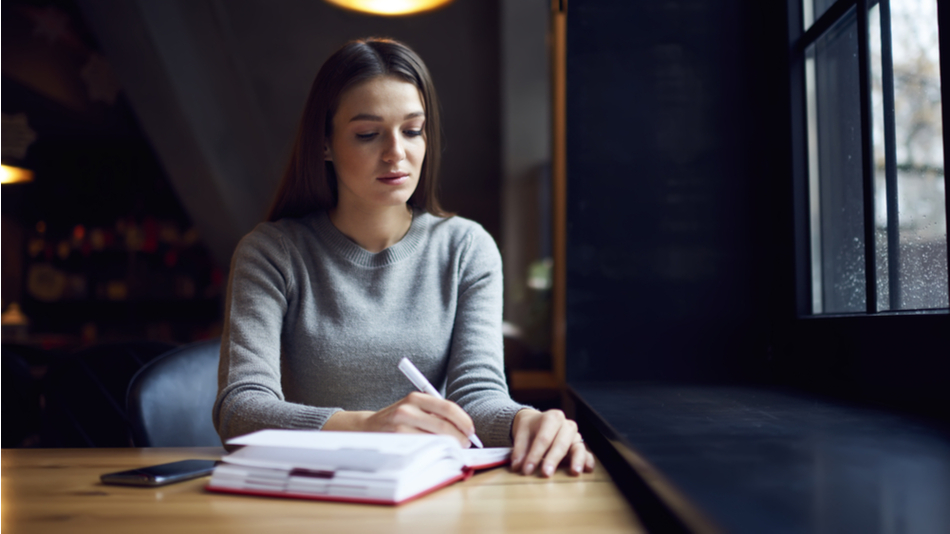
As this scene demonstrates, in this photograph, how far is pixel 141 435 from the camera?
3.75 ft

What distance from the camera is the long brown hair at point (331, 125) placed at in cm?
130

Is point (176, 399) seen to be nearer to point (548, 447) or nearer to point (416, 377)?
point (416, 377)

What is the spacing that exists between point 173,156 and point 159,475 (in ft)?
12.6

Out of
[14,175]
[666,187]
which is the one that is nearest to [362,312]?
[666,187]

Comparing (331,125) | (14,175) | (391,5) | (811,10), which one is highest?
(391,5)

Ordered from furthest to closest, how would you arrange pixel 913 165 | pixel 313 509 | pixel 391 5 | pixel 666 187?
pixel 391 5
pixel 666 187
pixel 913 165
pixel 313 509

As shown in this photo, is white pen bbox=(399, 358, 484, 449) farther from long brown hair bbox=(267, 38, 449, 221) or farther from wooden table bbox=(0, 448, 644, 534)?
long brown hair bbox=(267, 38, 449, 221)

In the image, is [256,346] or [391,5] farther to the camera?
[391,5]

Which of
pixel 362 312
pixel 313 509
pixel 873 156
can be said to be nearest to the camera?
pixel 313 509

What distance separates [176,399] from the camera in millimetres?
1251

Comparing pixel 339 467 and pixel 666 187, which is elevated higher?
pixel 666 187

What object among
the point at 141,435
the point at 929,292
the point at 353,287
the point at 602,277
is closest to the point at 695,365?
the point at 602,277

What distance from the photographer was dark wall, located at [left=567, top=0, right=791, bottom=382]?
64.2 inches

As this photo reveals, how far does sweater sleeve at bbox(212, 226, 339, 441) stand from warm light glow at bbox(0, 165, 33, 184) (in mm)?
2896
